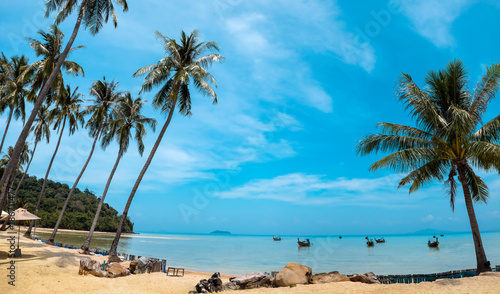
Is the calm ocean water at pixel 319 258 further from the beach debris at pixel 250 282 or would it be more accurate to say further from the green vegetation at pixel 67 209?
the green vegetation at pixel 67 209

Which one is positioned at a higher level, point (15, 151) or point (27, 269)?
point (15, 151)

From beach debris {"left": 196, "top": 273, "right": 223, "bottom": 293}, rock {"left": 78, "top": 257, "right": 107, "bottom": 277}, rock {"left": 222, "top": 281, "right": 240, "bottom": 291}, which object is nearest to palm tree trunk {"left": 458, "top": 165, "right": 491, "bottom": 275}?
rock {"left": 222, "top": 281, "right": 240, "bottom": 291}

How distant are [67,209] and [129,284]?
87.5 metres

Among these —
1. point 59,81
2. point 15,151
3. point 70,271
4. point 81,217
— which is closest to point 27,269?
point 70,271

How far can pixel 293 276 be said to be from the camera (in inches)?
471

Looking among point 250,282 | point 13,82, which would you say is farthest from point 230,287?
point 13,82

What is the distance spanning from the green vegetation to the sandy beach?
5780cm

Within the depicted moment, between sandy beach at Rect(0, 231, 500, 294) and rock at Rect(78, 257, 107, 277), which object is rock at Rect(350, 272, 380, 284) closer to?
sandy beach at Rect(0, 231, 500, 294)

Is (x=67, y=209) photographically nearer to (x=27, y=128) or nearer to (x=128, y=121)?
(x=128, y=121)

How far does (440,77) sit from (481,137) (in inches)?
130

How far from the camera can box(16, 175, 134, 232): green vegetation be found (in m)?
69.8

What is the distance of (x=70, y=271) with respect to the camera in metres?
13.3

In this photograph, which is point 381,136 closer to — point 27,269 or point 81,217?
point 27,269

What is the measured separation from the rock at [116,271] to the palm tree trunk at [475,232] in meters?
15.4
